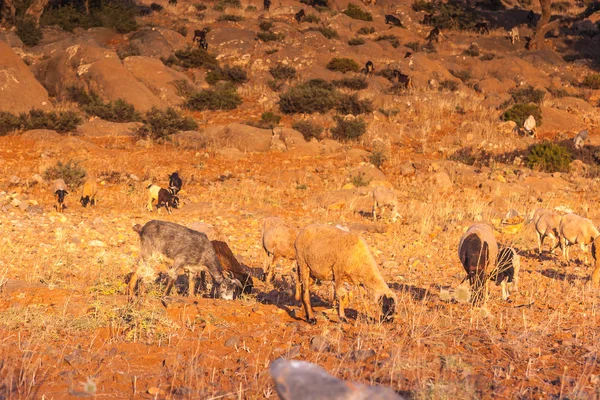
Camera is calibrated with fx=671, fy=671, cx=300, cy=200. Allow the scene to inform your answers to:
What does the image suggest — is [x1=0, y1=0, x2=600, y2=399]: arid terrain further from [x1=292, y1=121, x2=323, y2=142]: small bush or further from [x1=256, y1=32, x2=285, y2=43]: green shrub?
[x1=292, y1=121, x2=323, y2=142]: small bush

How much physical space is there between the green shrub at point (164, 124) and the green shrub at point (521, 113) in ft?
43.2

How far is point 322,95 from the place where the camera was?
31.1 m

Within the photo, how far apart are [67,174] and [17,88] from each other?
1135 centimetres

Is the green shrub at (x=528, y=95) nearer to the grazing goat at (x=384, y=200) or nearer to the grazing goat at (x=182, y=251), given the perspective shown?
the grazing goat at (x=384, y=200)

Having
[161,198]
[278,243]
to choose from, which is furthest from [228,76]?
[278,243]

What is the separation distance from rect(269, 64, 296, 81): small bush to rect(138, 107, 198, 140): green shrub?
425 inches

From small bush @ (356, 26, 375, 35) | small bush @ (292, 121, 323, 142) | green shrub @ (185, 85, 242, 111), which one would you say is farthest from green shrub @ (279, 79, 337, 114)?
→ small bush @ (356, 26, 375, 35)

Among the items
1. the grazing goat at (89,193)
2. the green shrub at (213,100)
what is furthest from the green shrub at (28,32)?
the grazing goat at (89,193)

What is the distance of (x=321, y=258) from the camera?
7.42 metres

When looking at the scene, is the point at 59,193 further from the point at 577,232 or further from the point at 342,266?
the point at 577,232

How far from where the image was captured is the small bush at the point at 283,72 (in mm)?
37062

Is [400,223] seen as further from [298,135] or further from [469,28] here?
[469,28]

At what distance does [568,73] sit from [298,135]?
2347cm

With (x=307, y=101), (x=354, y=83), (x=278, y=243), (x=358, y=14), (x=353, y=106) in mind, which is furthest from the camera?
(x=358, y=14)
